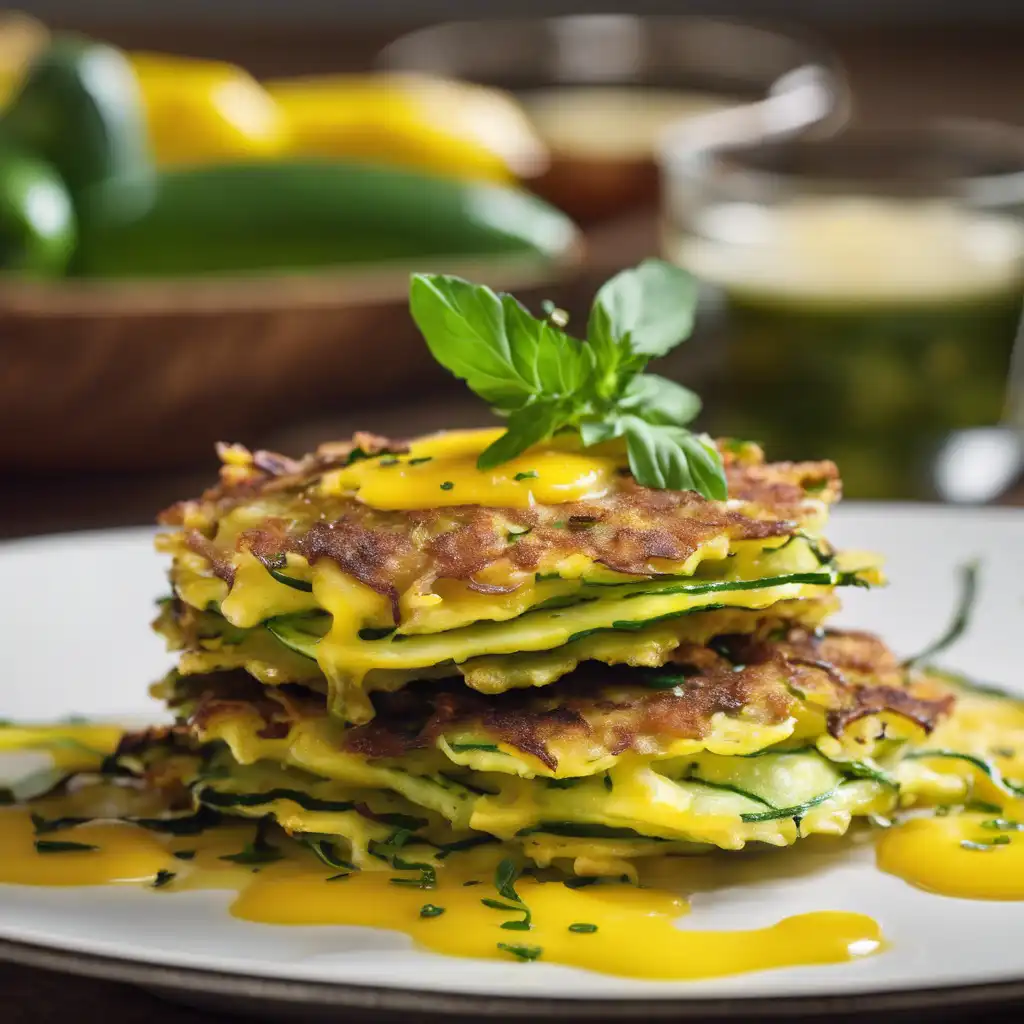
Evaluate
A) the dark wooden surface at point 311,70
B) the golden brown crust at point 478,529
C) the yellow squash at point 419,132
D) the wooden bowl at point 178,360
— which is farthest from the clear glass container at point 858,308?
the golden brown crust at point 478,529

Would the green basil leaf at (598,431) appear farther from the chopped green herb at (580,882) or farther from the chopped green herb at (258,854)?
the chopped green herb at (258,854)

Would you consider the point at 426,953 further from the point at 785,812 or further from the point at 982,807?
the point at 982,807

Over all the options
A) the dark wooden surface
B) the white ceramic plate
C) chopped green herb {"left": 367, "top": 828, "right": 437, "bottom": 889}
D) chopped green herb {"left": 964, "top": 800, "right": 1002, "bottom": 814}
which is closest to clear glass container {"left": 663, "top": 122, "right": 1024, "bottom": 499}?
the dark wooden surface

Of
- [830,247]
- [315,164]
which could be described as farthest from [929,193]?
[315,164]

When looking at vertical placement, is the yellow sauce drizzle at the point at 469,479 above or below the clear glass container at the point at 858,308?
below

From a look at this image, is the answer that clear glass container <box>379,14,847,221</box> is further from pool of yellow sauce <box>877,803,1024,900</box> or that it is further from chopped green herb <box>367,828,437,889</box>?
chopped green herb <box>367,828,437,889</box>

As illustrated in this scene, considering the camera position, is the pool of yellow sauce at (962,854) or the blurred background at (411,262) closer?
the pool of yellow sauce at (962,854)
